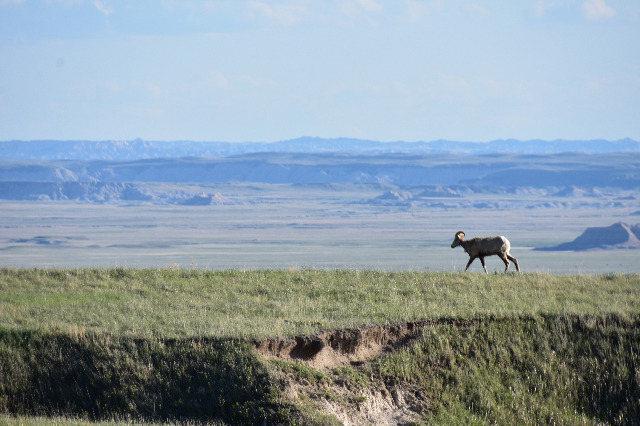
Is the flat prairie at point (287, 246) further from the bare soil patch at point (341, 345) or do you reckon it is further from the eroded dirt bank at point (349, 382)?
the eroded dirt bank at point (349, 382)

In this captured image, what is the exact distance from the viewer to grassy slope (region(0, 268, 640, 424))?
15.5 meters

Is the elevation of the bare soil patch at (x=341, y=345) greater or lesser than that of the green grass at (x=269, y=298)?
lesser

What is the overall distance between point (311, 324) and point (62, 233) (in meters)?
173

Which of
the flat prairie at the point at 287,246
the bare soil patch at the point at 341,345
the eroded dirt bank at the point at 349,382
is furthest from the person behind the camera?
the flat prairie at the point at 287,246

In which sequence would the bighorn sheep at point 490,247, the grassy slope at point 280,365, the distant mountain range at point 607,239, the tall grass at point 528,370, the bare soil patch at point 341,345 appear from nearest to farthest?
the grassy slope at point 280,365, the tall grass at point 528,370, the bare soil patch at point 341,345, the bighorn sheep at point 490,247, the distant mountain range at point 607,239

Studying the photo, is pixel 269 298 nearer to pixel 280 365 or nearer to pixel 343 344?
pixel 343 344

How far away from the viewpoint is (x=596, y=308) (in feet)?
60.2

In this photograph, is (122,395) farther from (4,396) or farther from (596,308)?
(596,308)

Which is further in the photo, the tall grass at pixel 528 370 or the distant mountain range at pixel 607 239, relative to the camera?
the distant mountain range at pixel 607 239

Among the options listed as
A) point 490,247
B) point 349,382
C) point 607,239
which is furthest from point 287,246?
point 349,382

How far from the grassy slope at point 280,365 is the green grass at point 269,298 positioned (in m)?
0.09

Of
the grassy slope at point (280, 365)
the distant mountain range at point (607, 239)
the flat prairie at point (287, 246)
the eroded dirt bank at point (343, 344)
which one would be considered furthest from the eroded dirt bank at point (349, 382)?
the distant mountain range at point (607, 239)

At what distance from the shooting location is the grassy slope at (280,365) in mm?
15523

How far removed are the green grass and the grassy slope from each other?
87mm
